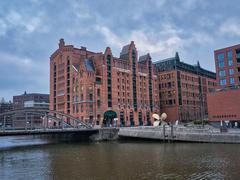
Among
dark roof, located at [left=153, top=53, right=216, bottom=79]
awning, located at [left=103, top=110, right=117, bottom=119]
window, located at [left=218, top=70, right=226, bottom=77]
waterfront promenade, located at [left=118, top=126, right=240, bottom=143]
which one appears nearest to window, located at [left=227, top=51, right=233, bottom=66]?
window, located at [left=218, top=70, right=226, bottom=77]

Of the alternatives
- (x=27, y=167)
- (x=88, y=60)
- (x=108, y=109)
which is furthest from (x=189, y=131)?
(x=88, y=60)

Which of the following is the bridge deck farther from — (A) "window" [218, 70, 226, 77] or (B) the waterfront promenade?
(A) "window" [218, 70, 226, 77]

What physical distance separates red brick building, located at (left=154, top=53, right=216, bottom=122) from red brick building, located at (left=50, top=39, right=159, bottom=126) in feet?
21.8

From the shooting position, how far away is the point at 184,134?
63625 mm

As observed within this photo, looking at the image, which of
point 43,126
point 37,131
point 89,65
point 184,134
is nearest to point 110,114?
point 89,65

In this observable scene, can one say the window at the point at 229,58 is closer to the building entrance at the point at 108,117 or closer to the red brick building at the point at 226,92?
the red brick building at the point at 226,92

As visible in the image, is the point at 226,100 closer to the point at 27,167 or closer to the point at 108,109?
the point at 108,109

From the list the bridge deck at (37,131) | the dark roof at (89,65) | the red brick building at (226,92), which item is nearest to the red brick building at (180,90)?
the red brick building at (226,92)

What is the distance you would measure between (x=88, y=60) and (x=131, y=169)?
286 feet

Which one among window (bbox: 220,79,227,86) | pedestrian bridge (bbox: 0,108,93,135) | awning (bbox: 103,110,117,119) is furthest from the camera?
awning (bbox: 103,110,117,119)

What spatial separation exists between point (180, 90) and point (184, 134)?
72.4 metres

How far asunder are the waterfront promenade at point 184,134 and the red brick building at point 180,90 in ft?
193

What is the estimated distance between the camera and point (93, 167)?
3347 cm

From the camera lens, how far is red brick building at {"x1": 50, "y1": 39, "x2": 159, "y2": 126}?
4198 inches
